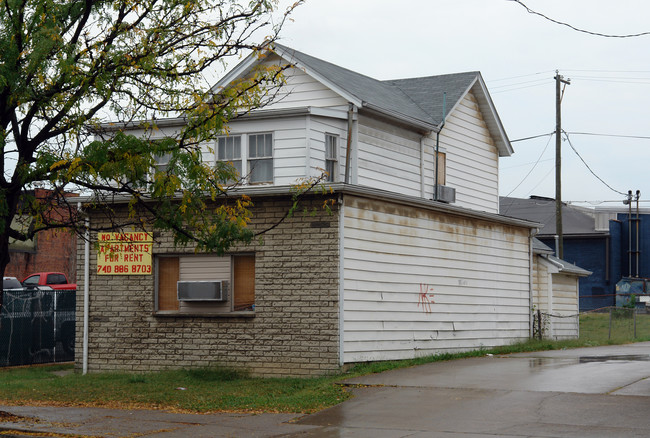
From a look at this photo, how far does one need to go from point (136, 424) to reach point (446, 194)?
13.8 metres

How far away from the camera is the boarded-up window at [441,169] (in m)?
23.9

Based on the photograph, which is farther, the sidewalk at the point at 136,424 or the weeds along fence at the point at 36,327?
the weeds along fence at the point at 36,327

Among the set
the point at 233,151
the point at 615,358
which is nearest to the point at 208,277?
the point at 233,151

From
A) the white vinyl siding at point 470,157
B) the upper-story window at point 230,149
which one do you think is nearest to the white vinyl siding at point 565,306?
the white vinyl siding at point 470,157

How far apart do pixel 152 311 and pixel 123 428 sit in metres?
7.39

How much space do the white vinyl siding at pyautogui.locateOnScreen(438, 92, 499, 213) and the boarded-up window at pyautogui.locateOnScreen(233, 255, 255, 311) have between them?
833cm

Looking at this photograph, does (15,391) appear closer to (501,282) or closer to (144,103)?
(144,103)

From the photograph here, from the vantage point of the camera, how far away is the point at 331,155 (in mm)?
20188

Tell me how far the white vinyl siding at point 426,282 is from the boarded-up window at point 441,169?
2.20 m

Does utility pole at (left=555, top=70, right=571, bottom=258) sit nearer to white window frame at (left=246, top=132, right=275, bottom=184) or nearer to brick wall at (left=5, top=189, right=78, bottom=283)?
white window frame at (left=246, top=132, right=275, bottom=184)

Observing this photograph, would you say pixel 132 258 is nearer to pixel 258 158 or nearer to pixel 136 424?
pixel 258 158

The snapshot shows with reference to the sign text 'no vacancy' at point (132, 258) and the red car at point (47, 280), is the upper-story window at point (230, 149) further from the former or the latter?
the red car at point (47, 280)

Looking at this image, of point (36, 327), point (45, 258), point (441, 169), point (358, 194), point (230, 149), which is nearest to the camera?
point (358, 194)

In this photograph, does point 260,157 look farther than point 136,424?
Yes
